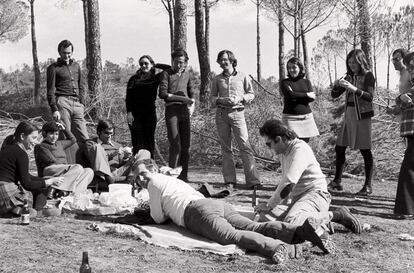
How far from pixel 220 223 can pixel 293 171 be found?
806 millimetres

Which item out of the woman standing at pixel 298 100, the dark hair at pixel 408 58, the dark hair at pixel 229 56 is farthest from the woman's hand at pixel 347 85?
the dark hair at pixel 229 56

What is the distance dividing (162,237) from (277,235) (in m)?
1.01

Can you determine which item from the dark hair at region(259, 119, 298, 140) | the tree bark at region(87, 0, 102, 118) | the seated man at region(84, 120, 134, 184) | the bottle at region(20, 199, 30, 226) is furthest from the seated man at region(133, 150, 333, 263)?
the tree bark at region(87, 0, 102, 118)

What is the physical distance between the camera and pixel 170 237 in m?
4.88

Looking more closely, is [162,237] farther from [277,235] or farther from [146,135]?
[146,135]

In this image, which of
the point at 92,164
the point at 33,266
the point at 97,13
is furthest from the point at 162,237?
the point at 97,13

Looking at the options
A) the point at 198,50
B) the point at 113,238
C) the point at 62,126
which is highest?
the point at 198,50

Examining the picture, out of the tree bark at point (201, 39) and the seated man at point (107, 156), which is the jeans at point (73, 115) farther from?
the tree bark at point (201, 39)

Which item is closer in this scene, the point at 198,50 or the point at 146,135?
the point at 146,135

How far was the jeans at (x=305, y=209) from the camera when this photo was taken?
492 cm

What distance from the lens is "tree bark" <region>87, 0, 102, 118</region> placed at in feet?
43.1

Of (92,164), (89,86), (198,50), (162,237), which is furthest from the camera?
(198,50)

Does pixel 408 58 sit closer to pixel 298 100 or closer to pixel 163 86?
pixel 298 100

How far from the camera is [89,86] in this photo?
13.1 m
